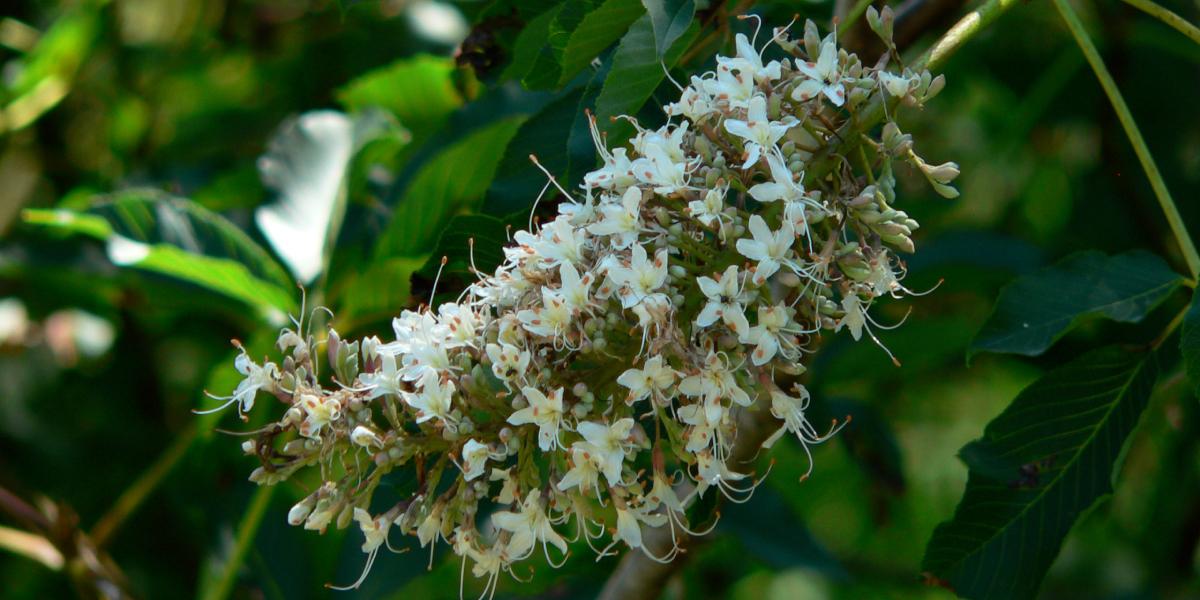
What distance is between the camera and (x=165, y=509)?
10.4 ft

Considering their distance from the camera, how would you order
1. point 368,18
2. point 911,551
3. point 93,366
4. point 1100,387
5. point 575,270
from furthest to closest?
point 911,551 < point 93,366 < point 368,18 < point 1100,387 < point 575,270

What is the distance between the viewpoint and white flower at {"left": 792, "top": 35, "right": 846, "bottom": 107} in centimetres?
111

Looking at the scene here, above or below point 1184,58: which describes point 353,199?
above

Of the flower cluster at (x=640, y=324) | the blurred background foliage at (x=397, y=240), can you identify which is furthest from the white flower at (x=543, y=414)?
the blurred background foliage at (x=397, y=240)

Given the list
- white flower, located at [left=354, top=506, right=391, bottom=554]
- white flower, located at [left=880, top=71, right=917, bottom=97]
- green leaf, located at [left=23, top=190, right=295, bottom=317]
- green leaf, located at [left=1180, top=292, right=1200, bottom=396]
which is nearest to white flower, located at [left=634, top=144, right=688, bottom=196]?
white flower, located at [left=880, top=71, right=917, bottom=97]

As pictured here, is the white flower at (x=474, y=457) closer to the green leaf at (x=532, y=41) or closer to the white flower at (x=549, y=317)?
the white flower at (x=549, y=317)

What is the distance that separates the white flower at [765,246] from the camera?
1.06m

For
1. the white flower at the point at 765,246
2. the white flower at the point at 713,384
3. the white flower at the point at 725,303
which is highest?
the white flower at the point at 765,246

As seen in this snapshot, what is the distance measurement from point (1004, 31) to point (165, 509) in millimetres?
2649

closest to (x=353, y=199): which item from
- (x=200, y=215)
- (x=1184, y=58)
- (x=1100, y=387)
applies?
(x=200, y=215)

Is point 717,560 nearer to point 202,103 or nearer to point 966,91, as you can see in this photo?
point 966,91

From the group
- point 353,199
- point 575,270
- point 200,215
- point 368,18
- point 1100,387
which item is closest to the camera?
point 575,270

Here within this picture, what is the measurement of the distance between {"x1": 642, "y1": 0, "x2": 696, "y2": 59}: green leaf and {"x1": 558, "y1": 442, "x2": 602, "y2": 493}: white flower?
0.39 metres

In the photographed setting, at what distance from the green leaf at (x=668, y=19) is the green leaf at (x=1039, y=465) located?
0.62 m
